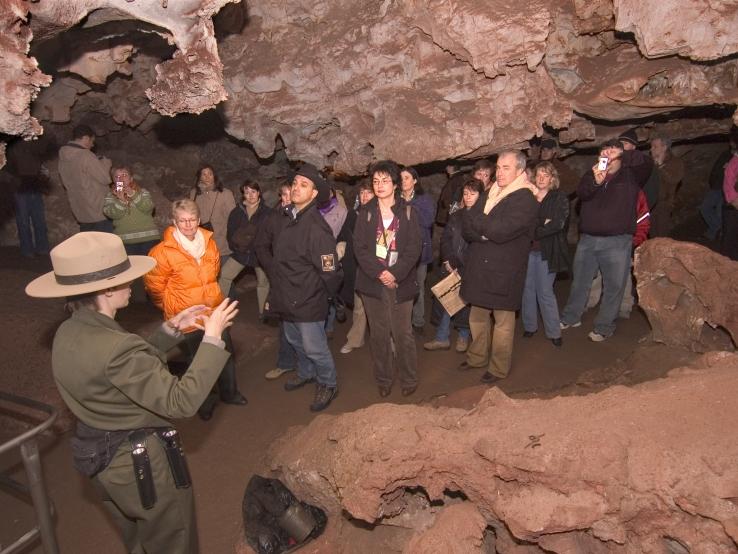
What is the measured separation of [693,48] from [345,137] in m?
3.76

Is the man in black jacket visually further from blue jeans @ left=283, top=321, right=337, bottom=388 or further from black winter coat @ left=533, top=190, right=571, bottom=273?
black winter coat @ left=533, top=190, right=571, bottom=273

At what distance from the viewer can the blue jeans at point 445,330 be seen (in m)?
5.63

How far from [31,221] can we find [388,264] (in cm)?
631

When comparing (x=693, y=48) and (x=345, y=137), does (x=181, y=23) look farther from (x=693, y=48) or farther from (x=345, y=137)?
(x=693, y=48)

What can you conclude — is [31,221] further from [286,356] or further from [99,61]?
[286,356]

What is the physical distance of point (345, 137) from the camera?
6.68 meters

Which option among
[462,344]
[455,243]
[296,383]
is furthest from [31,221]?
[462,344]

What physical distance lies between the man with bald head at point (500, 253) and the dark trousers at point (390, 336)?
64cm

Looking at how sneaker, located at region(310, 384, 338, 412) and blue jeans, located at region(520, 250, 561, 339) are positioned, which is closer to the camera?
sneaker, located at region(310, 384, 338, 412)

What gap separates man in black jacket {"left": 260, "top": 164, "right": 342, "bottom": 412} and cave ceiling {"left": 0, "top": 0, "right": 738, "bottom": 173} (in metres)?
1.29

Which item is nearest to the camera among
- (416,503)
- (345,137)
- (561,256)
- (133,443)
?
(133,443)

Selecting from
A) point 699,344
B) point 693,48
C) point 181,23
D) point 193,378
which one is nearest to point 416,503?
point 193,378

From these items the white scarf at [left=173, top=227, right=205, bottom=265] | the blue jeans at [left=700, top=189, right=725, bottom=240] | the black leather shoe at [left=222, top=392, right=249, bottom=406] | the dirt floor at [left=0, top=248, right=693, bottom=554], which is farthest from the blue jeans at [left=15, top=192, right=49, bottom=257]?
the blue jeans at [left=700, top=189, right=725, bottom=240]

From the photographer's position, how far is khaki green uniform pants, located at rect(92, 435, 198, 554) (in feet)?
8.37
